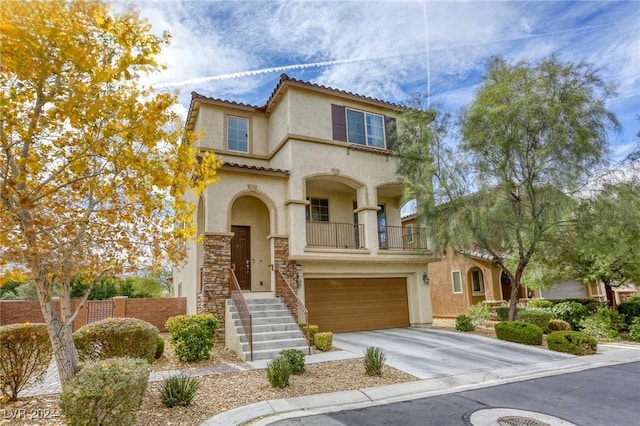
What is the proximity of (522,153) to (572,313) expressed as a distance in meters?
7.43

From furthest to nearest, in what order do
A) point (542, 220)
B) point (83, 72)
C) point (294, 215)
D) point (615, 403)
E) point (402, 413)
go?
point (294, 215), point (542, 220), point (615, 403), point (402, 413), point (83, 72)

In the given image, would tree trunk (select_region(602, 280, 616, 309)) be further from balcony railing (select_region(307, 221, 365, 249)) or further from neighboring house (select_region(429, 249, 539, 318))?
balcony railing (select_region(307, 221, 365, 249))

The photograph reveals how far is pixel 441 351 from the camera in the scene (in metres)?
10.9

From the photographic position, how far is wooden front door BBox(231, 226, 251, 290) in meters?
14.3

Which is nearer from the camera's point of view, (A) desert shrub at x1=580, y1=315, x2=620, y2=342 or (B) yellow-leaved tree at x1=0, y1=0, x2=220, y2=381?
(B) yellow-leaved tree at x1=0, y1=0, x2=220, y2=381

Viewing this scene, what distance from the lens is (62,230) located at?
5672 mm

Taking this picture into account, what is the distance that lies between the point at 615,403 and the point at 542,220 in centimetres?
737

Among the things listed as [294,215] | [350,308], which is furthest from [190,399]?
[350,308]

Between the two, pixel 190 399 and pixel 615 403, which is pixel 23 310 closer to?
pixel 190 399

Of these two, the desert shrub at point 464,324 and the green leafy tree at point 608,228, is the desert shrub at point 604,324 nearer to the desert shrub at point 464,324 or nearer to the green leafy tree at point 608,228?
the green leafy tree at point 608,228

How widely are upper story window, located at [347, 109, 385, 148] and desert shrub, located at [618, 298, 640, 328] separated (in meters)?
11.7

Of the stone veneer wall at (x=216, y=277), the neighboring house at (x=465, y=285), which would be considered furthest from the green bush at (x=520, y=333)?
the stone veneer wall at (x=216, y=277)

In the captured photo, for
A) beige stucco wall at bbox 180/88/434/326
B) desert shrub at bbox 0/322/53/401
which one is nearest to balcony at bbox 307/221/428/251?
beige stucco wall at bbox 180/88/434/326

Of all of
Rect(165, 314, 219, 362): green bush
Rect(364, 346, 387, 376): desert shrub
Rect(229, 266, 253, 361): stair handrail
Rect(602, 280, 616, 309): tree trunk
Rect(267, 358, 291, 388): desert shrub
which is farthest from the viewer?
Rect(602, 280, 616, 309): tree trunk
